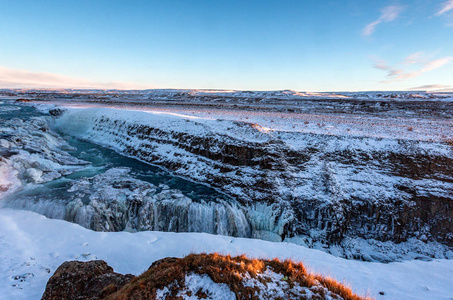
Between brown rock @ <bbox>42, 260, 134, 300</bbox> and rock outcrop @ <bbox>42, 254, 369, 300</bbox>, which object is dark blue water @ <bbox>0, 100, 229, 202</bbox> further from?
rock outcrop @ <bbox>42, 254, 369, 300</bbox>

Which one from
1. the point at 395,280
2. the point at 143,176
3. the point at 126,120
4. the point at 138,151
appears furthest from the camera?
the point at 126,120

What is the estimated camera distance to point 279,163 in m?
17.2

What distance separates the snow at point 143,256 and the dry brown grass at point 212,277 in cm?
203

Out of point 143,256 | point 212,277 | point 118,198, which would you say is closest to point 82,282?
point 143,256

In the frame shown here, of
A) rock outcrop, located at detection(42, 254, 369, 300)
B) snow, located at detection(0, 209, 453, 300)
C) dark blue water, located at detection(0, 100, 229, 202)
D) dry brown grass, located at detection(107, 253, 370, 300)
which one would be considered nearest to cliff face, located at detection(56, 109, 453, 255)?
dark blue water, located at detection(0, 100, 229, 202)

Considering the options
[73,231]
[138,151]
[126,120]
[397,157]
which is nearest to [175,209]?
[73,231]

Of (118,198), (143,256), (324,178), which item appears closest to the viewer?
(143,256)

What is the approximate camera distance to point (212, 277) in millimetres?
4852

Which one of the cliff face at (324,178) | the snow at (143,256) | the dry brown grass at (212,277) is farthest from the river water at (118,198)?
the dry brown grass at (212,277)

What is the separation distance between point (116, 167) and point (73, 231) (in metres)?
11.1

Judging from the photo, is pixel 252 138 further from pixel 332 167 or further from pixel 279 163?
pixel 332 167

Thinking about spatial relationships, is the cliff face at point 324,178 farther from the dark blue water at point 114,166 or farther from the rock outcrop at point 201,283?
the rock outcrop at point 201,283

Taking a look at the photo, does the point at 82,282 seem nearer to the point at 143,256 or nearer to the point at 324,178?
→ the point at 143,256

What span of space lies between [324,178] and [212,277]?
13120 millimetres
